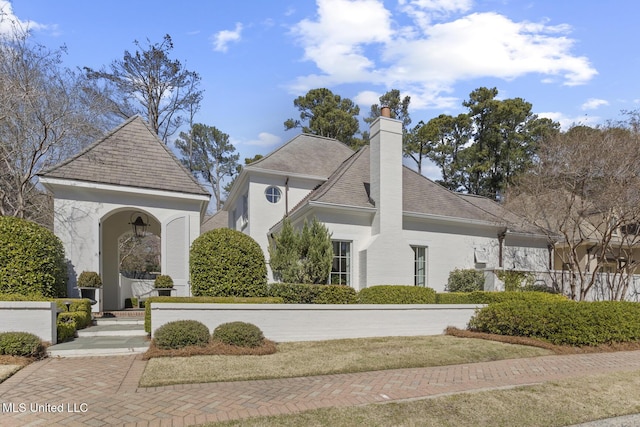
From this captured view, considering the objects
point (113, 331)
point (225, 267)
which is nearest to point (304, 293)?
point (225, 267)

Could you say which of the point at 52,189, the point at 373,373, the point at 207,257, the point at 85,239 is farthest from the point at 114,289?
the point at 373,373

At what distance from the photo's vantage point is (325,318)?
10359 millimetres

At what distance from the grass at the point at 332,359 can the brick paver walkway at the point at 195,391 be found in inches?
11.3

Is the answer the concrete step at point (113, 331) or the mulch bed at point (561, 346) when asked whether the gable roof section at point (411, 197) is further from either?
the concrete step at point (113, 331)

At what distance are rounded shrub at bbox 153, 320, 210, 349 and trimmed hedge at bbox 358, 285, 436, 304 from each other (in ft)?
19.4

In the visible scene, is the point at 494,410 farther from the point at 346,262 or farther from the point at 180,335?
the point at 346,262

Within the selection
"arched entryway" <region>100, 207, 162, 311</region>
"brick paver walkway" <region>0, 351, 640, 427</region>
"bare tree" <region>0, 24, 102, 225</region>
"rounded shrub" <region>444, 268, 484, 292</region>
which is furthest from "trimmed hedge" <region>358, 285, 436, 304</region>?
"bare tree" <region>0, 24, 102, 225</region>

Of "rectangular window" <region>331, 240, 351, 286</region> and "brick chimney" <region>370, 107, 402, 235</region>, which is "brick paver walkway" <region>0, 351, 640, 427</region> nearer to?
"rectangular window" <region>331, 240, 351, 286</region>

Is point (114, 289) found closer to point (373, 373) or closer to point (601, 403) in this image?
point (373, 373)

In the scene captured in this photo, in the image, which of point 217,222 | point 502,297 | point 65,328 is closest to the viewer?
point 65,328

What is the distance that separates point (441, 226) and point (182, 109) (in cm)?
2402

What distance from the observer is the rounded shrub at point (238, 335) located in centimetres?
846

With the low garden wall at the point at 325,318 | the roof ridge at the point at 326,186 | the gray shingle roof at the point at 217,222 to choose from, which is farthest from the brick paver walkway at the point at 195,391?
the gray shingle roof at the point at 217,222

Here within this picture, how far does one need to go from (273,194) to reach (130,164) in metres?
6.25
